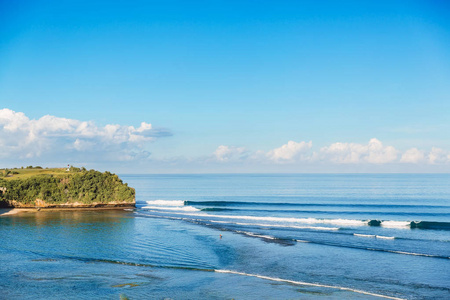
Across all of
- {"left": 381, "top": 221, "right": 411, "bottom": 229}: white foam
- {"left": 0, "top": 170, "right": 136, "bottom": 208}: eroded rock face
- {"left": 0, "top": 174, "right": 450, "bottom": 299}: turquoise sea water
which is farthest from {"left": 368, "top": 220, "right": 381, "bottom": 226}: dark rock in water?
{"left": 0, "top": 170, "right": 136, "bottom": 208}: eroded rock face

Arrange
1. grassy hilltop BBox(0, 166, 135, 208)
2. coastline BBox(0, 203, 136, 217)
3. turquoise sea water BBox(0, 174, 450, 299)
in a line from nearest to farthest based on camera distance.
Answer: turquoise sea water BBox(0, 174, 450, 299) < coastline BBox(0, 203, 136, 217) < grassy hilltop BBox(0, 166, 135, 208)

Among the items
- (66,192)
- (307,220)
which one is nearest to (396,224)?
(307,220)

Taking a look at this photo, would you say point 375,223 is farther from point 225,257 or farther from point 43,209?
point 43,209

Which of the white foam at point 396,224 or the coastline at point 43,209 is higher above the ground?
the coastline at point 43,209

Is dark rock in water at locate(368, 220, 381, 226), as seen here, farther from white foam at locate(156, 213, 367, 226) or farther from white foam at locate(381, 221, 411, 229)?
white foam at locate(156, 213, 367, 226)

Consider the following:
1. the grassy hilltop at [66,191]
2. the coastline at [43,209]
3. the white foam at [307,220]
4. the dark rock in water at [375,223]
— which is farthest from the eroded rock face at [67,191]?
the dark rock in water at [375,223]

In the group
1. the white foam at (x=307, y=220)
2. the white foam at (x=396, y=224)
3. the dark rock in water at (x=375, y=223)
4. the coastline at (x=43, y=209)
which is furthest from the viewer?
the coastline at (x=43, y=209)

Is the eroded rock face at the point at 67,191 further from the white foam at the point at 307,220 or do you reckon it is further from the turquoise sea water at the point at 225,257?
the white foam at the point at 307,220

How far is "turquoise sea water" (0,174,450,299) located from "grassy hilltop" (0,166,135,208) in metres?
9.33

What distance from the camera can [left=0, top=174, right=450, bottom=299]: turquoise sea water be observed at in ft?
81.1

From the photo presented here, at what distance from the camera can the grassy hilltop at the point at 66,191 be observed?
6662 centimetres

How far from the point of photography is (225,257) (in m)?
33.8

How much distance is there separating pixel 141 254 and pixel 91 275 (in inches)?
283

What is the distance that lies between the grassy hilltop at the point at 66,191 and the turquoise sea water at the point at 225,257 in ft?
30.6
